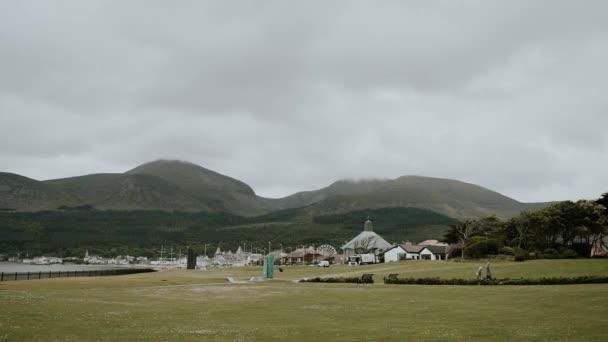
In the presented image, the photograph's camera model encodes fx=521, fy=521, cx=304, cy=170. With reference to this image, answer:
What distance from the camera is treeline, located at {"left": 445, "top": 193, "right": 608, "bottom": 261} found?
77625 millimetres

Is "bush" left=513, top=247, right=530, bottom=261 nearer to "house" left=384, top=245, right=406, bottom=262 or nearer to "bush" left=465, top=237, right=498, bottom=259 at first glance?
"bush" left=465, top=237, right=498, bottom=259

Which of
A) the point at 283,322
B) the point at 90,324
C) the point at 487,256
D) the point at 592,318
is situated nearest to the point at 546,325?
the point at 592,318

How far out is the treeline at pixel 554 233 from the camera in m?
77.6

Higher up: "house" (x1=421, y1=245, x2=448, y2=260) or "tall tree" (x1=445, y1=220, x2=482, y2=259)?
"tall tree" (x1=445, y1=220, x2=482, y2=259)

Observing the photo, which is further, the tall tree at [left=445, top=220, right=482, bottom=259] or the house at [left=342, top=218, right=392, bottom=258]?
the house at [left=342, top=218, right=392, bottom=258]

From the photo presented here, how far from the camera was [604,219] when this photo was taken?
77188 mm

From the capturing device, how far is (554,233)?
83.8 m

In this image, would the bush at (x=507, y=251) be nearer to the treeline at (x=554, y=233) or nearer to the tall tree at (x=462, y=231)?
the treeline at (x=554, y=233)

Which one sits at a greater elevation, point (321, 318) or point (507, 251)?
point (507, 251)

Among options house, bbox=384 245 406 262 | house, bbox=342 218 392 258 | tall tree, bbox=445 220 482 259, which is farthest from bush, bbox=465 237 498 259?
house, bbox=342 218 392 258

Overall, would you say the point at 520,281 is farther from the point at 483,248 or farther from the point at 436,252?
the point at 436,252

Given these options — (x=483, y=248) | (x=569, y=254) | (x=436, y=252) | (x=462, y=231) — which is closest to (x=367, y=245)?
(x=436, y=252)

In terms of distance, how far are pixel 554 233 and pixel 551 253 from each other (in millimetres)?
8434

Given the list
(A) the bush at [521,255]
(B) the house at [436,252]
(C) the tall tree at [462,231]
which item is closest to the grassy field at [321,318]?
(A) the bush at [521,255]
